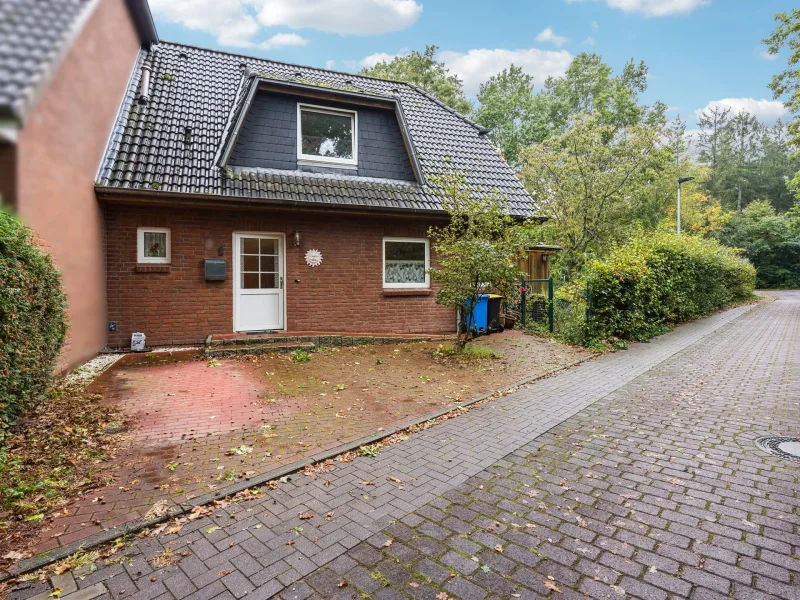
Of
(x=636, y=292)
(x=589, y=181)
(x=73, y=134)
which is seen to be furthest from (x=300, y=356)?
(x=589, y=181)

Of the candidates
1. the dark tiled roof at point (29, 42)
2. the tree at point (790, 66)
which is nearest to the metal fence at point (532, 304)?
the dark tiled roof at point (29, 42)

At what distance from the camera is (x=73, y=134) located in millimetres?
617

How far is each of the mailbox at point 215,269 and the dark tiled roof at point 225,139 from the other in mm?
1341

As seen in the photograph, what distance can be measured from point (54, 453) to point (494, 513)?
4.03 metres

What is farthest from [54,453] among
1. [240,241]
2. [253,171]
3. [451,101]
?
[451,101]

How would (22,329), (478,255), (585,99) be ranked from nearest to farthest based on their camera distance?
(22,329) → (478,255) → (585,99)

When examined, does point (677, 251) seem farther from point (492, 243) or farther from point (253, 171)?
point (253, 171)

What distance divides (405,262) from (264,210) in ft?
11.5

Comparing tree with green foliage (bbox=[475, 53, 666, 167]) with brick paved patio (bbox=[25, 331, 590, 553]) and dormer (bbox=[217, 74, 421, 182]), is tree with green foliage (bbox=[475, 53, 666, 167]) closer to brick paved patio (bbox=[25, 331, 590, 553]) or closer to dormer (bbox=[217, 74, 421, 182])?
dormer (bbox=[217, 74, 421, 182])

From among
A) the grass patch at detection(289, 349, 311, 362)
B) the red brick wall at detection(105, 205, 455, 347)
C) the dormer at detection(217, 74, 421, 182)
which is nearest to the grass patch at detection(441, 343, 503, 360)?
the red brick wall at detection(105, 205, 455, 347)

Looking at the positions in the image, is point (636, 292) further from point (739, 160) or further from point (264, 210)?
A: point (739, 160)

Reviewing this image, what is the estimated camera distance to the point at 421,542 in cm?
338

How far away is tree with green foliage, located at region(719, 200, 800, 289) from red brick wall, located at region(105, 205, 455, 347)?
1474 inches

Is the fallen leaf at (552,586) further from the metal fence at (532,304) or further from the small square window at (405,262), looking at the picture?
the metal fence at (532,304)
